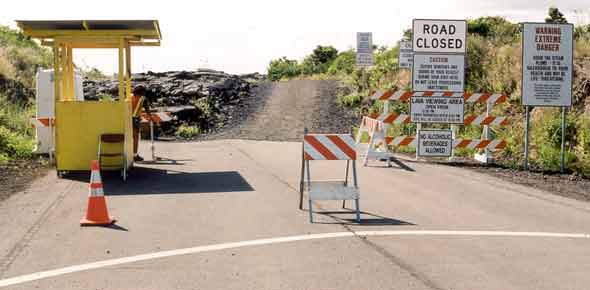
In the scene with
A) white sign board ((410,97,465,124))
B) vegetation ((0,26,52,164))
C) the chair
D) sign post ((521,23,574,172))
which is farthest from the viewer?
vegetation ((0,26,52,164))

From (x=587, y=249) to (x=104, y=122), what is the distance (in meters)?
10.2

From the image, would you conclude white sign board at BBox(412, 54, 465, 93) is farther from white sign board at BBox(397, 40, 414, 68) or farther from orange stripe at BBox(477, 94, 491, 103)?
white sign board at BBox(397, 40, 414, 68)

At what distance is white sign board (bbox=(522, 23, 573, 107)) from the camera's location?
58.1 ft

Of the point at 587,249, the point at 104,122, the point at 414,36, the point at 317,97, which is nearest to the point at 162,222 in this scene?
the point at 587,249

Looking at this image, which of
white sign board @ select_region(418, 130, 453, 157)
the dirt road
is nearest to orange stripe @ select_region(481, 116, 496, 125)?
white sign board @ select_region(418, 130, 453, 157)

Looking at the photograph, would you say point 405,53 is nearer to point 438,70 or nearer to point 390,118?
point 438,70

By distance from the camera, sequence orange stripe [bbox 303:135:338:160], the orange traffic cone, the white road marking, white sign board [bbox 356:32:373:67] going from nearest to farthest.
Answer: the white road marking
the orange traffic cone
orange stripe [bbox 303:135:338:160]
white sign board [bbox 356:32:373:67]

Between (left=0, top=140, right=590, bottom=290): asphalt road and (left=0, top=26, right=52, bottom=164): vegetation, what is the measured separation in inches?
250

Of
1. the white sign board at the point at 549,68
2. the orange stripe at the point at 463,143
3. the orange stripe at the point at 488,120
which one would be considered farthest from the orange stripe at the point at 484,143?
the white sign board at the point at 549,68

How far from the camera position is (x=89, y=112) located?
16250 millimetres

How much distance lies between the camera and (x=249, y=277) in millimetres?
7516

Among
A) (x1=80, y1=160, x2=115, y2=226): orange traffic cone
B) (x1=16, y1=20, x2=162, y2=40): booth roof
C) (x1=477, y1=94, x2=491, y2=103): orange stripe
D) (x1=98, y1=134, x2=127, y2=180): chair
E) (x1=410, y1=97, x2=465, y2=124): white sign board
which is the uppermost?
(x1=16, y1=20, x2=162, y2=40): booth roof

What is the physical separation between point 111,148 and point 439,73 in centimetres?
804

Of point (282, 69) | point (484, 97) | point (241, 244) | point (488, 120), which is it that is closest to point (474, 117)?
point (488, 120)
